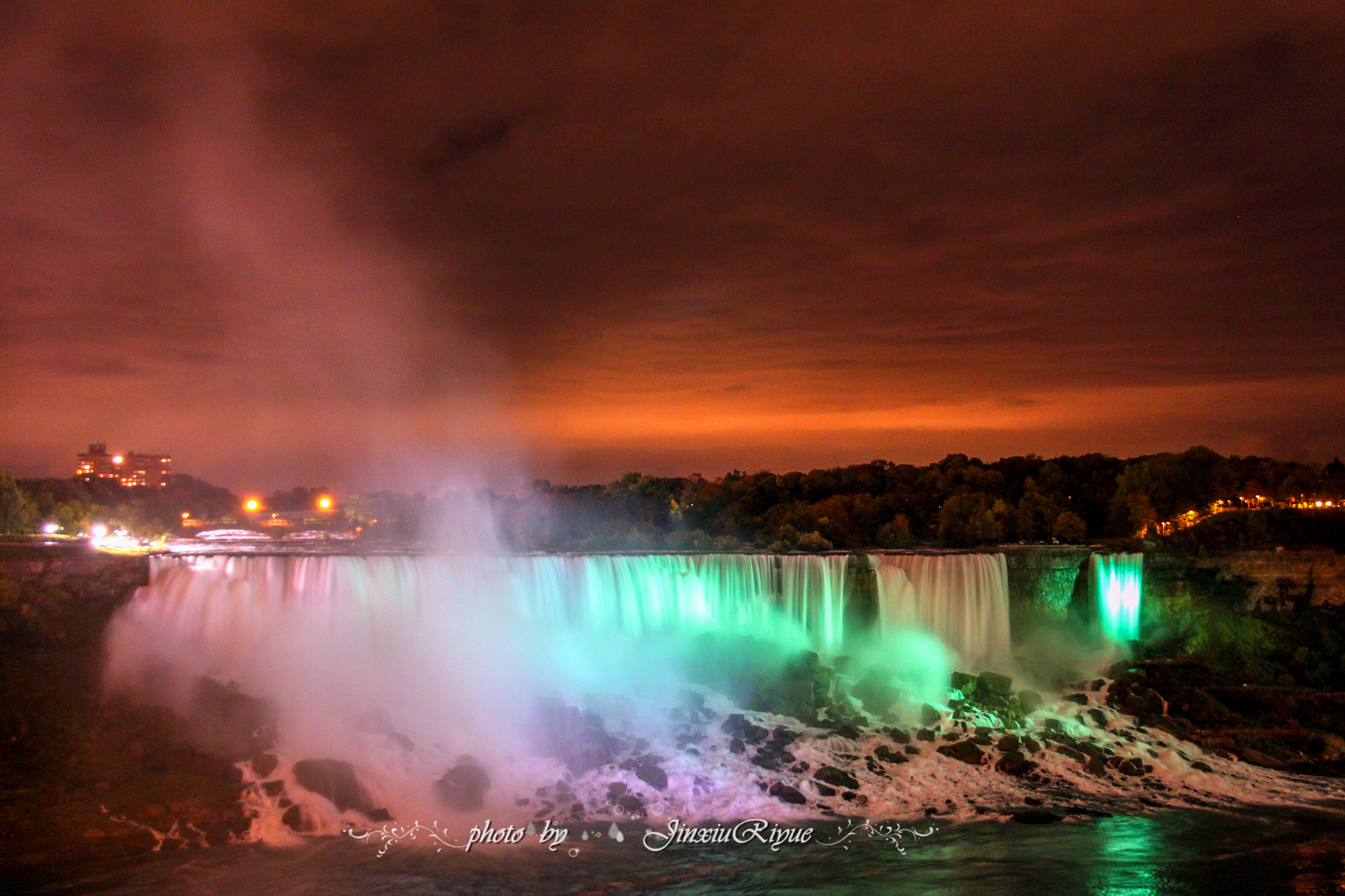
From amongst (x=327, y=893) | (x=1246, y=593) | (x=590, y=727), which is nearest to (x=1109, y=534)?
(x=1246, y=593)

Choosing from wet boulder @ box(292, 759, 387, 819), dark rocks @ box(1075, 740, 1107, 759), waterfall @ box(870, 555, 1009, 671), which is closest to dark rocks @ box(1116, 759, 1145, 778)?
dark rocks @ box(1075, 740, 1107, 759)

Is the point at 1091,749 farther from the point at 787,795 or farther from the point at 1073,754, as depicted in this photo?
the point at 787,795

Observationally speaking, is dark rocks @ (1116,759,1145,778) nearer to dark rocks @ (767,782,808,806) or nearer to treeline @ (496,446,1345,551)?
dark rocks @ (767,782,808,806)

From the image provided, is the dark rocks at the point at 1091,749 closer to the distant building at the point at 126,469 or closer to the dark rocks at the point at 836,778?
the dark rocks at the point at 836,778

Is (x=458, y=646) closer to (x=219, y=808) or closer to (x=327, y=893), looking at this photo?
(x=219, y=808)

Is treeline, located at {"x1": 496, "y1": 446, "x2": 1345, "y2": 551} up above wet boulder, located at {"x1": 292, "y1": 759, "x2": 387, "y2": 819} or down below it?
above

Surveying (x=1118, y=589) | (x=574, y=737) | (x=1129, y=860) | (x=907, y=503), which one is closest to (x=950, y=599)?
(x=1118, y=589)
